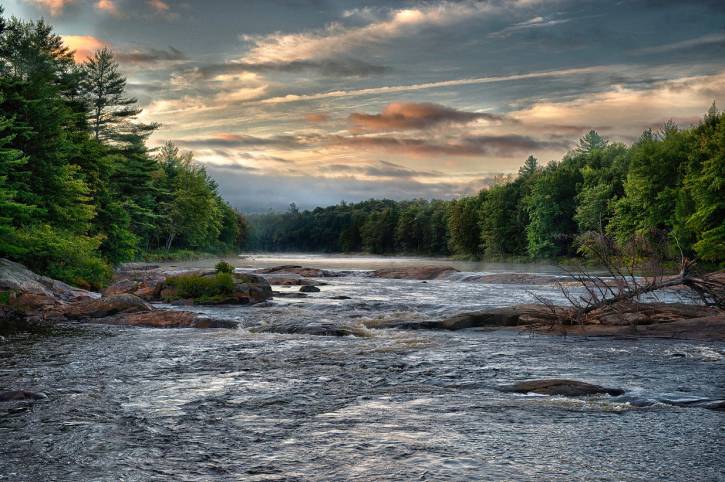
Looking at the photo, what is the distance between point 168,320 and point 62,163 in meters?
19.9

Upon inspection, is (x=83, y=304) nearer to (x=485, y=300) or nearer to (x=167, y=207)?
(x=485, y=300)

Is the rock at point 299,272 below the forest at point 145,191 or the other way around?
below

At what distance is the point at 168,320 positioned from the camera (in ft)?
76.2

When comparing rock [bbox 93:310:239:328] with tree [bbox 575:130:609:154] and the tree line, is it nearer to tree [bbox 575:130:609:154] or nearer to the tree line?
the tree line

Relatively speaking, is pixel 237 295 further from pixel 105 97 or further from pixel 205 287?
pixel 105 97

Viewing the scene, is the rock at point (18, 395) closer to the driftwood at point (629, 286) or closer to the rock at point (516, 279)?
the driftwood at point (629, 286)

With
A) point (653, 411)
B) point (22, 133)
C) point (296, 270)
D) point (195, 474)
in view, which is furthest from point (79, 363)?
point (296, 270)

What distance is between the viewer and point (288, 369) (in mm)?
14812

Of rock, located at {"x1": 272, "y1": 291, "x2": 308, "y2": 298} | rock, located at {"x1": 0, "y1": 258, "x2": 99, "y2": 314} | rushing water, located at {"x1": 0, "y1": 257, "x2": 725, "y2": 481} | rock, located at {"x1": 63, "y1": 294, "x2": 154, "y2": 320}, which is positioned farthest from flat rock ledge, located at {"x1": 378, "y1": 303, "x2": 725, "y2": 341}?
rock, located at {"x1": 0, "y1": 258, "x2": 99, "y2": 314}

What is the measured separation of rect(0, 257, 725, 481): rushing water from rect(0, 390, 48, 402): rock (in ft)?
0.89

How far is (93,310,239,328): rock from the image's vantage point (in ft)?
75.0

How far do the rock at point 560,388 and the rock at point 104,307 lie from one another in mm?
17279

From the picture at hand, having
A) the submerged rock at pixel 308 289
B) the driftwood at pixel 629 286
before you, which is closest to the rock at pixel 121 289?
the submerged rock at pixel 308 289

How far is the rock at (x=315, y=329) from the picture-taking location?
20750 mm
